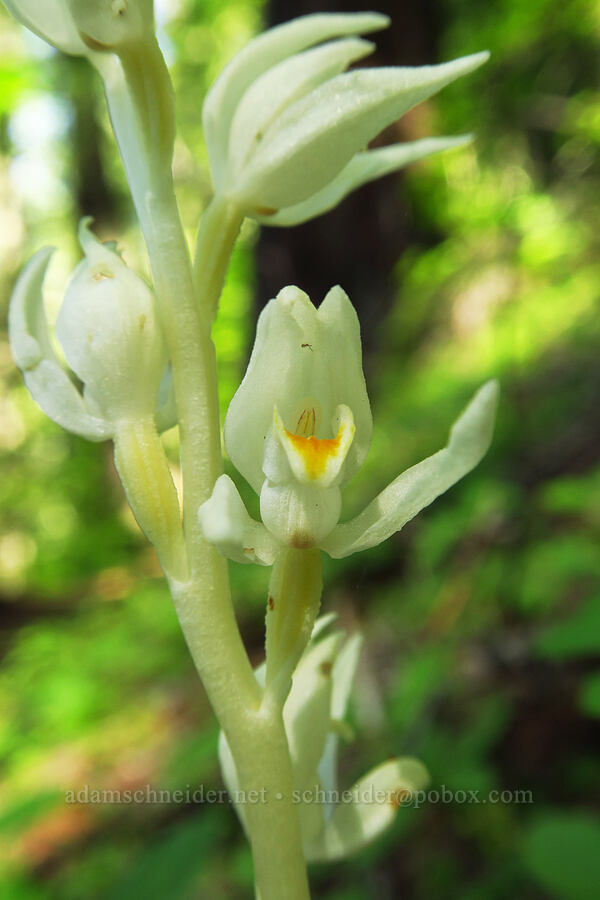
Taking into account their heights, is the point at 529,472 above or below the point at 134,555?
below

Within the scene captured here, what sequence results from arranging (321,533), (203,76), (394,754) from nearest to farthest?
1. (321,533)
2. (394,754)
3. (203,76)

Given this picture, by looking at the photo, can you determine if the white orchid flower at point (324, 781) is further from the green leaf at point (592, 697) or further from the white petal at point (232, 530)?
the green leaf at point (592, 697)

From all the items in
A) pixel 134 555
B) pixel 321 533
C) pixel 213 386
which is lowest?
pixel 321 533

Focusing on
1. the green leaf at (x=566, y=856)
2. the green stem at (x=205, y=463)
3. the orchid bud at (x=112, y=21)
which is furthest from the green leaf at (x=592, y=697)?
the orchid bud at (x=112, y=21)

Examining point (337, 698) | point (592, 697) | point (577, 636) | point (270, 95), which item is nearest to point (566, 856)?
point (592, 697)

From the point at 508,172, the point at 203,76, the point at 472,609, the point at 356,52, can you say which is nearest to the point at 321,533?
the point at 356,52

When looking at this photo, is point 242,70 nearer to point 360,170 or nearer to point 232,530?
point 360,170

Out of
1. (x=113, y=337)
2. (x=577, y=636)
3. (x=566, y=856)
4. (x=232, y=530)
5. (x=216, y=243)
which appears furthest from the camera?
(x=577, y=636)

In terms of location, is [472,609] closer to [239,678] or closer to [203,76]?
[239,678]
